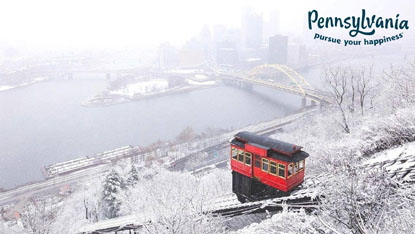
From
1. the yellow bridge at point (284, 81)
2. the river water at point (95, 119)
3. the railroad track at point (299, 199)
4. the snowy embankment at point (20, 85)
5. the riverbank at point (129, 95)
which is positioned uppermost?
the railroad track at point (299, 199)

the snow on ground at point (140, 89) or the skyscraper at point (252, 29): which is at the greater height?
the skyscraper at point (252, 29)

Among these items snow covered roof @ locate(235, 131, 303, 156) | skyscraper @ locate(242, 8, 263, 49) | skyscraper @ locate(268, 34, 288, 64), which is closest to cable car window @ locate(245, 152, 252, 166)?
snow covered roof @ locate(235, 131, 303, 156)

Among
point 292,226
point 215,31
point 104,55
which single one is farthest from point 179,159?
point 215,31

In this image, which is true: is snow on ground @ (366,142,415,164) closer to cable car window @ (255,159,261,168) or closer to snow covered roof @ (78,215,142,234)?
cable car window @ (255,159,261,168)

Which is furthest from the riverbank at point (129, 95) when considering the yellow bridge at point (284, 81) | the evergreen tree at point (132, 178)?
the evergreen tree at point (132, 178)

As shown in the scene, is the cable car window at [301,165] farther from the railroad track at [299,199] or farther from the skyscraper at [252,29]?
the skyscraper at [252,29]

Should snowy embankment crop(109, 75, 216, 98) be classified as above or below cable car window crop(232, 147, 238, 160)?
below
